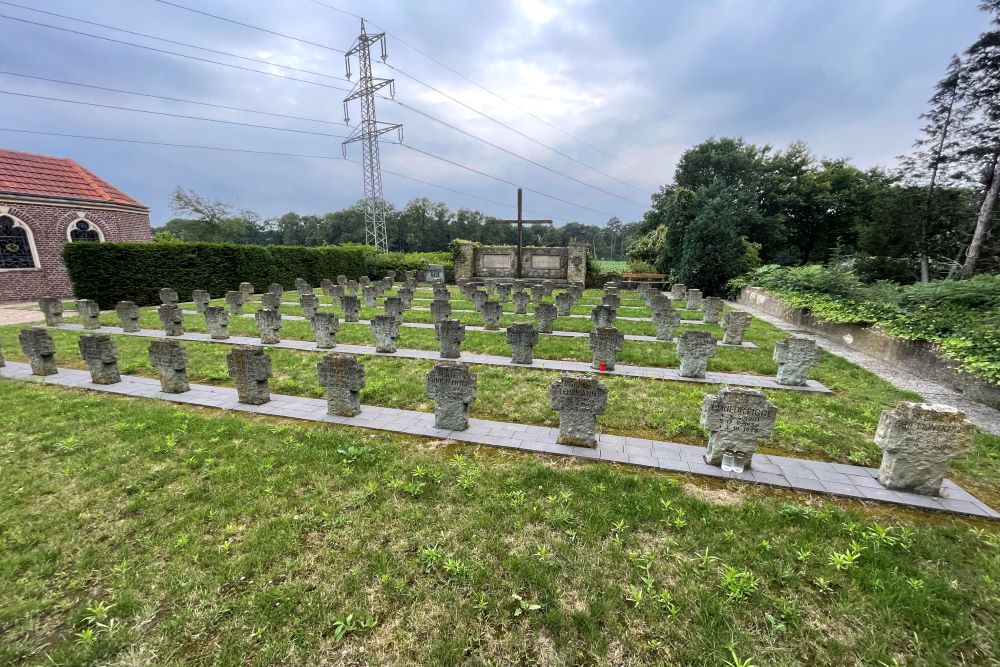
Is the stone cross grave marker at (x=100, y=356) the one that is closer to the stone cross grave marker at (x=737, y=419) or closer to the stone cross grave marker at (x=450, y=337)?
the stone cross grave marker at (x=450, y=337)

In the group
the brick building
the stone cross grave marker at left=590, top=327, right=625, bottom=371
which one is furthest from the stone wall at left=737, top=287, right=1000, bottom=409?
the brick building

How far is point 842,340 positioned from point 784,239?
25.4 meters

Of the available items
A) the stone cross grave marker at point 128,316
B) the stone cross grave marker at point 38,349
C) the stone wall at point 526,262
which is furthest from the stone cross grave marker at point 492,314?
the stone wall at point 526,262

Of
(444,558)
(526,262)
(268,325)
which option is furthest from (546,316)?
(526,262)

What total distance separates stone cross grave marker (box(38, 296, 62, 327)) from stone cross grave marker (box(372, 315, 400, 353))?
11.9m

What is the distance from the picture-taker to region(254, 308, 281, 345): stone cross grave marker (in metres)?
10.5

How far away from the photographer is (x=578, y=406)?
5160mm

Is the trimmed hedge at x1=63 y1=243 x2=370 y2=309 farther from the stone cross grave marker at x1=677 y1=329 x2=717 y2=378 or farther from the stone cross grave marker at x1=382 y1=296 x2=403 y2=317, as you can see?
the stone cross grave marker at x1=677 y1=329 x2=717 y2=378

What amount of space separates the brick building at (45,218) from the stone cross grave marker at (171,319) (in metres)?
14.9

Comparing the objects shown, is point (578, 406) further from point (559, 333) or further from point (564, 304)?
point (564, 304)

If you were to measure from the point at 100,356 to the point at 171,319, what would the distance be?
192 inches

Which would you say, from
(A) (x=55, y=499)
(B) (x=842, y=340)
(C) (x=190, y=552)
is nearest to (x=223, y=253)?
(A) (x=55, y=499)

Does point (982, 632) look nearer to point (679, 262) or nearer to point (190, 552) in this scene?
point (190, 552)

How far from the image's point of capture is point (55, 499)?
392cm
